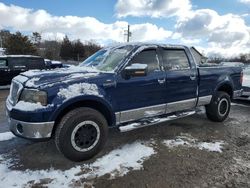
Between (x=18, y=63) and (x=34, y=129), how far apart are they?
10642 millimetres

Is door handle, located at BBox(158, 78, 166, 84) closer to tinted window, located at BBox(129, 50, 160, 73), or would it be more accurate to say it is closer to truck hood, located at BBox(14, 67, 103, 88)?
tinted window, located at BBox(129, 50, 160, 73)

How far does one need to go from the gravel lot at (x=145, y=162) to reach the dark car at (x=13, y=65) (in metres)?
7.75

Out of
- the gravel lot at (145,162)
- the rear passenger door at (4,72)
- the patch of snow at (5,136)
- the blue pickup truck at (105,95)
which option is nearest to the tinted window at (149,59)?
the blue pickup truck at (105,95)

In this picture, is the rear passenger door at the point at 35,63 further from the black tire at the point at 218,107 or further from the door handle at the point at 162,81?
the door handle at the point at 162,81

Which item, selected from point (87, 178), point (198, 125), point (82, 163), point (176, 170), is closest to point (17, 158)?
point (82, 163)

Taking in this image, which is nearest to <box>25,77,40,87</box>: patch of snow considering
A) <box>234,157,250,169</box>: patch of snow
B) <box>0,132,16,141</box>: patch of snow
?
<box>0,132,16,141</box>: patch of snow

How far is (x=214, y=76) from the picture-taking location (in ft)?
20.6

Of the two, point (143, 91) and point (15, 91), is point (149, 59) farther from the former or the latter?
point (15, 91)

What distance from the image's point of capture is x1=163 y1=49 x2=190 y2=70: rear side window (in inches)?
212

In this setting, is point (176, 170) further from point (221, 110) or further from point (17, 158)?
point (221, 110)

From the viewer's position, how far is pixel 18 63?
13.5m

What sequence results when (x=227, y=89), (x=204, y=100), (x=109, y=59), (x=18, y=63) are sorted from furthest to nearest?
(x=18, y=63), (x=227, y=89), (x=204, y=100), (x=109, y=59)

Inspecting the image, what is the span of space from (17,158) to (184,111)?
335 centimetres

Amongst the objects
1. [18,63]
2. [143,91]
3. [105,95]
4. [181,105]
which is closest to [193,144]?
[181,105]
